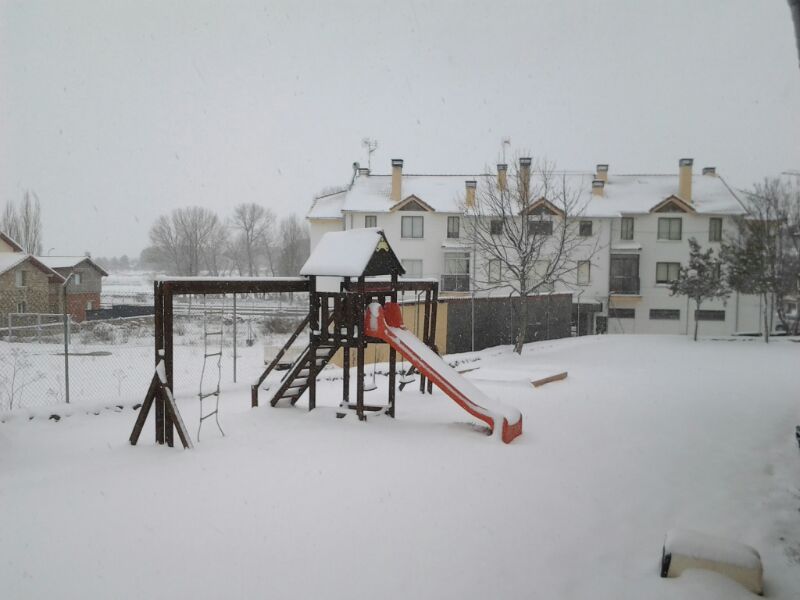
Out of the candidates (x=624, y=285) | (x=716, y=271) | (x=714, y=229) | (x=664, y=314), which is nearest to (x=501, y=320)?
(x=716, y=271)

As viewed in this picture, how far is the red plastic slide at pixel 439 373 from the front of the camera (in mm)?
7918

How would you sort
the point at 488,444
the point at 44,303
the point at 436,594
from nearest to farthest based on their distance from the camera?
1. the point at 436,594
2. the point at 488,444
3. the point at 44,303

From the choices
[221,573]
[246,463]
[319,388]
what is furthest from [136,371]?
[221,573]

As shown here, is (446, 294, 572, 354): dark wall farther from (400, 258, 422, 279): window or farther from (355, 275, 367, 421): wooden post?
(355, 275, 367, 421): wooden post

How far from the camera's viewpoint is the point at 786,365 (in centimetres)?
1608

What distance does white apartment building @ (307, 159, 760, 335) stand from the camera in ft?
101

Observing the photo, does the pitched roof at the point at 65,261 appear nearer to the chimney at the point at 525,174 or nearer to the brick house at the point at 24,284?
the brick house at the point at 24,284

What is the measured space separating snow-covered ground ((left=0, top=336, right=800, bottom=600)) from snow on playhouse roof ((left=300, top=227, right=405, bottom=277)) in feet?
7.64

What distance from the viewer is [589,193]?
107 ft

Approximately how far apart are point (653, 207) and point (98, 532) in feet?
106

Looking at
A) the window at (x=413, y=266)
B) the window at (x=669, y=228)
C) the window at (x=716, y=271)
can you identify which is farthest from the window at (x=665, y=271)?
the window at (x=413, y=266)

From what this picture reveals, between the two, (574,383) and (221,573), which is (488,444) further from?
(574,383)

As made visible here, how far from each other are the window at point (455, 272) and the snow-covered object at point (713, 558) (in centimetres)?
Answer: 2678

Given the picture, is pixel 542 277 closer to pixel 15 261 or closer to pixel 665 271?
pixel 665 271
